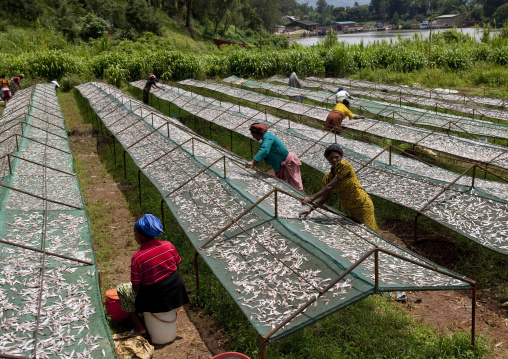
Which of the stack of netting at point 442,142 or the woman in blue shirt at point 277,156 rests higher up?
the woman in blue shirt at point 277,156

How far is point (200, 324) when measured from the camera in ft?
19.6

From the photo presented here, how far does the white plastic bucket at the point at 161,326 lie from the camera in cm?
527

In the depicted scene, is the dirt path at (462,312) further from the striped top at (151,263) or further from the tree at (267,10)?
the tree at (267,10)

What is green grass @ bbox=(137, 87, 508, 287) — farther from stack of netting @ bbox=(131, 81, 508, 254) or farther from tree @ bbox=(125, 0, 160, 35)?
tree @ bbox=(125, 0, 160, 35)

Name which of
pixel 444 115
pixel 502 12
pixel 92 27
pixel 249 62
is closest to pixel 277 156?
pixel 444 115

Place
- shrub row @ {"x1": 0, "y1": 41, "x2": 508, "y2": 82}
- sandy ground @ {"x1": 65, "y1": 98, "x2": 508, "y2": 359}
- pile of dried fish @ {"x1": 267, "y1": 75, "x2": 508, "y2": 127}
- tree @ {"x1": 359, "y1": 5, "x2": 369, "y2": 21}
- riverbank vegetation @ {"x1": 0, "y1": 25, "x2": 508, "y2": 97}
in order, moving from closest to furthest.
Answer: sandy ground @ {"x1": 65, "y1": 98, "x2": 508, "y2": 359} → pile of dried fish @ {"x1": 267, "y1": 75, "x2": 508, "y2": 127} → riverbank vegetation @ {"x1": 0, "y1": 25, "x2": 508, "y2": 97} → shrub row @ {"x1": 0, "y1": 41, "x2": 508, "y2": 82} → tree @ {"x1": 359, "y1": 5, "x2": 369, "y2": 21}

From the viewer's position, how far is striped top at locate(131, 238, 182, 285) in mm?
4875

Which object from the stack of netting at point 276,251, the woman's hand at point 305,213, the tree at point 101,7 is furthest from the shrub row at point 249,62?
the woman's hand at point 305,213

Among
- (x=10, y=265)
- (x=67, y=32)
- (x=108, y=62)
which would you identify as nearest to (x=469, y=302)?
(x=10, y=265)

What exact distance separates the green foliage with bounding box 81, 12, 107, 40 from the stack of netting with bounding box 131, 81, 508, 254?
3723 centimetres

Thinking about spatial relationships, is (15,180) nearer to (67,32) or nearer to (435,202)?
(435,202)

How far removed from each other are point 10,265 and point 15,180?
3.28 meters

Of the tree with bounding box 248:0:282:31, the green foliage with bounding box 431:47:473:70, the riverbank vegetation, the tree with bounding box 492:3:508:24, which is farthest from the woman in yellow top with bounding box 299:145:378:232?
the tree with bounding box 248:0:282:31

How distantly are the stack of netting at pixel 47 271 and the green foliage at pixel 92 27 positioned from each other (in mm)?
39895
